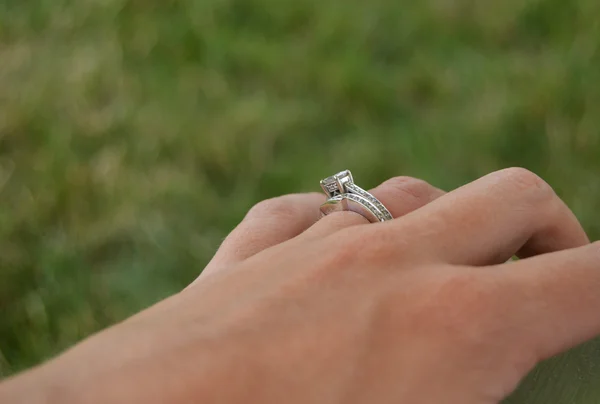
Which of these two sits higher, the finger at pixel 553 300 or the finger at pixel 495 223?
the finger at pixel 495 223

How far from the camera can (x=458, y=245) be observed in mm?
576

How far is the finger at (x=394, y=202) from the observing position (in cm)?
65

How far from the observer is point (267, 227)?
28.8 inches

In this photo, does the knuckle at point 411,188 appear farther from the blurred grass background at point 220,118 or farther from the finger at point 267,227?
the blurred grass background at point 220,118

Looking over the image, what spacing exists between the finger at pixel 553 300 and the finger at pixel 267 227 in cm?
27

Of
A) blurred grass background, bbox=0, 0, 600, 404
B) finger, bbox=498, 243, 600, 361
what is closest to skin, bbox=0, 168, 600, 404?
finger, bbox=498, 243, 600, 361

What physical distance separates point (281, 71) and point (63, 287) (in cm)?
62

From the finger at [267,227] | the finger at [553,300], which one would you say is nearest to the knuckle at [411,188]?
the finger at [267,227]

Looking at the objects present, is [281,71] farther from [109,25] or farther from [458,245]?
[458,245]

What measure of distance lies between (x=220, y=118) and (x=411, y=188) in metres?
0.59

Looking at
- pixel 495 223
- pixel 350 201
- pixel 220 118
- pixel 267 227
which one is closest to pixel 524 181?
pixel 495 223

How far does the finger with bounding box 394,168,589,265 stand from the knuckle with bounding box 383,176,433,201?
118mm

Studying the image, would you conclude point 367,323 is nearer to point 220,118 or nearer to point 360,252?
point 360,252

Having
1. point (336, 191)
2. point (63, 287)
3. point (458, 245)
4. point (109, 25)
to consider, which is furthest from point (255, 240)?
point (109, 25)
